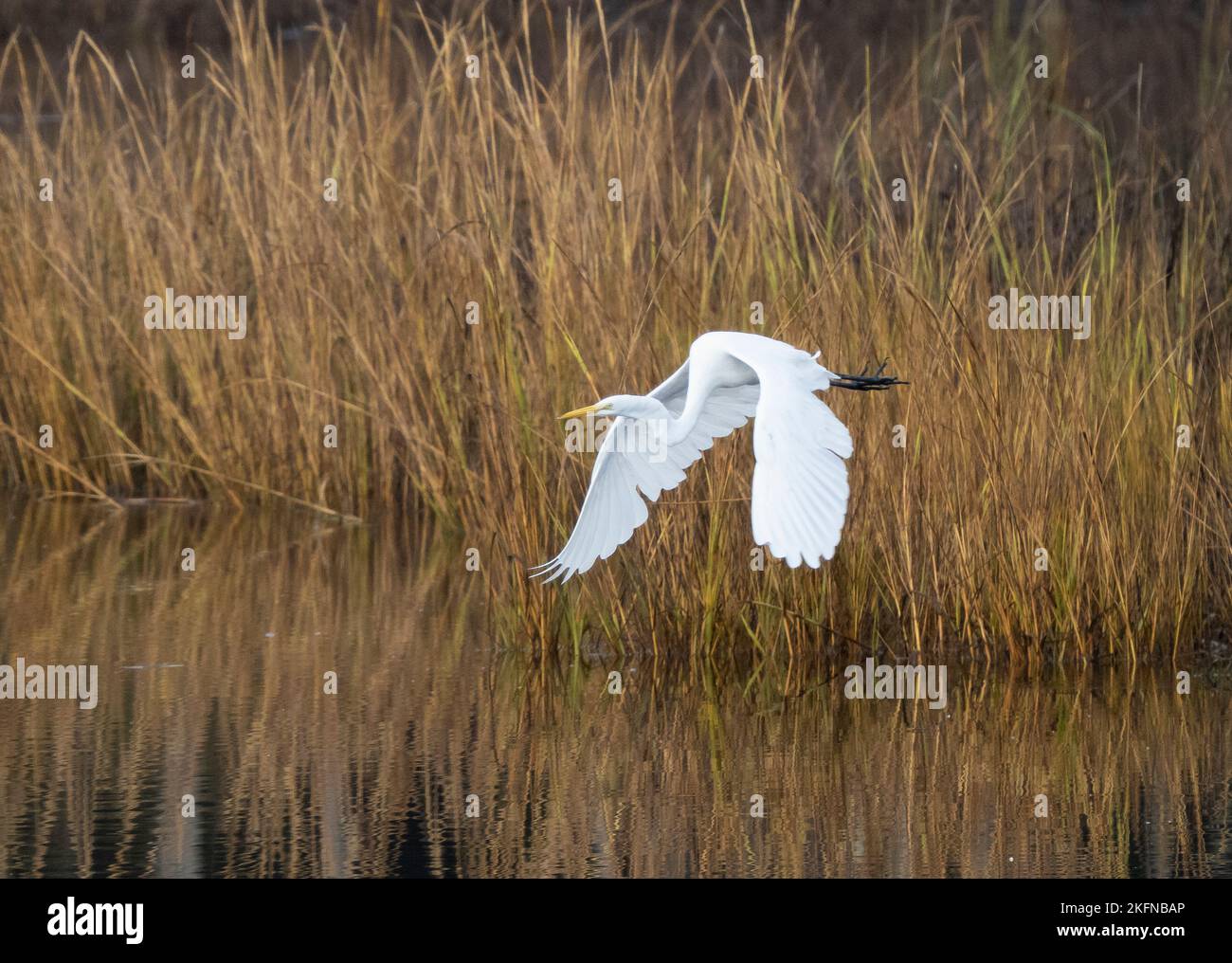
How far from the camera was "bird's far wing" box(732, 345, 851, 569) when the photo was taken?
4.13 metres

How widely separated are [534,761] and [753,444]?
107 cm

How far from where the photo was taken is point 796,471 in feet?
14.1

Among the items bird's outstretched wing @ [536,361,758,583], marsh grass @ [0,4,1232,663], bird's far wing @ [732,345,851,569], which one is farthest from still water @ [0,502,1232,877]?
bird's far wing @ [732,345,851,569]

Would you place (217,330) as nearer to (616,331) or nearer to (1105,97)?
(616,331)

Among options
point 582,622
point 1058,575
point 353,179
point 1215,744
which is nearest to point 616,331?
point 582,622

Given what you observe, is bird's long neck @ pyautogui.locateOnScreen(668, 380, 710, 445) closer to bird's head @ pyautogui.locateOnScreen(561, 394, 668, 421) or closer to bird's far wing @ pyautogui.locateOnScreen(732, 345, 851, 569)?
bird's head @ pyautogui.locateOnScreen(561, 394, 668, 421)

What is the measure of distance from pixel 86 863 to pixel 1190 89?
9.85 metres

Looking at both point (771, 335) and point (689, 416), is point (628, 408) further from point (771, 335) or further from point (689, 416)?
point (771, 335)

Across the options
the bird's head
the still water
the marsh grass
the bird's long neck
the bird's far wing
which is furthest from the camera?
the marsh grass

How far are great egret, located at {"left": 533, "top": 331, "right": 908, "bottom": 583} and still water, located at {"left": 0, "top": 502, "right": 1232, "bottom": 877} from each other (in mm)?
646

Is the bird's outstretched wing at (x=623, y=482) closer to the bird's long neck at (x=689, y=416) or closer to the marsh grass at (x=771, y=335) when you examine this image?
the bird's long neck at (x=689, y=416)

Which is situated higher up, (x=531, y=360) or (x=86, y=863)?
(x=531, y=360)

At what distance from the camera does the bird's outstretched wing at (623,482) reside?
16.0 feet

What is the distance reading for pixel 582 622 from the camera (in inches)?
252
